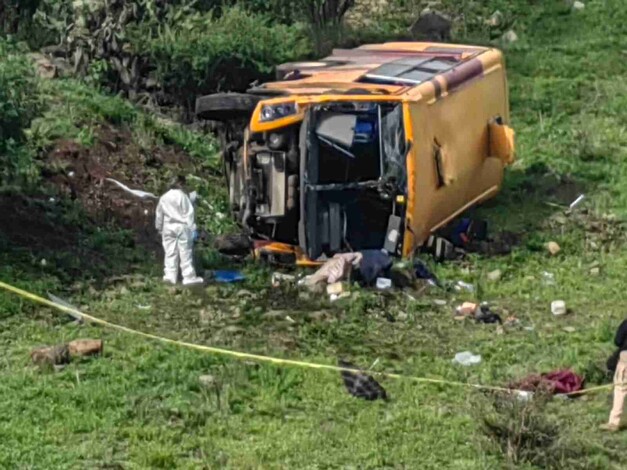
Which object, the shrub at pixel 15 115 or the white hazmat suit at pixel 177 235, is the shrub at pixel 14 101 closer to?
the shrub at pixel 15 115

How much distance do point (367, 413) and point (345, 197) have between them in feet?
12.7

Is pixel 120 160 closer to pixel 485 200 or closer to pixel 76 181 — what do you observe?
pixel 76 181

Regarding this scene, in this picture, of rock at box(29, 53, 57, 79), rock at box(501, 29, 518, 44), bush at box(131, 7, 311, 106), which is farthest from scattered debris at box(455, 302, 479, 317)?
rock at box(501, 29, 518, 44)

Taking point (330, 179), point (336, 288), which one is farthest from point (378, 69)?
point (336, 288)

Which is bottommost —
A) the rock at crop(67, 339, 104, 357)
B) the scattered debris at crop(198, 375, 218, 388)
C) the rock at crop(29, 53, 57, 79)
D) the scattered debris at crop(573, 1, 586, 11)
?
the scattered debris at crop(198, 375, 218, 388)

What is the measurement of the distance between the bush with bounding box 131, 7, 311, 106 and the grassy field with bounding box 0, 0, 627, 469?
295 cm

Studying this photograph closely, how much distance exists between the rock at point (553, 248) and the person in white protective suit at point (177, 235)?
10.8 feet

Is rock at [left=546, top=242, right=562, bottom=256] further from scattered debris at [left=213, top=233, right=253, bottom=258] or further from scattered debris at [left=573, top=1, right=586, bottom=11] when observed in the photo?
scattered debris at [left=573, top=1, right=586, bottom=11]

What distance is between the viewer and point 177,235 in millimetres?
12125

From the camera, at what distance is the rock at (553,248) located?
13.5 metres

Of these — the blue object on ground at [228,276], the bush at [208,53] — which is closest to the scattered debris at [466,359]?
the blue object on ground at [228,276]

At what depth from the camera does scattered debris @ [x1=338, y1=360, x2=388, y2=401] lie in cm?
955

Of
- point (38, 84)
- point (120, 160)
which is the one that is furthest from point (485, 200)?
point (38, 84)

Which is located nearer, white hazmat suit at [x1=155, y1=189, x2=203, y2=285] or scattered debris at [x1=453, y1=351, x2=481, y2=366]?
scattered debris at [x1=453, y1=351, x2=481, y2=366]
